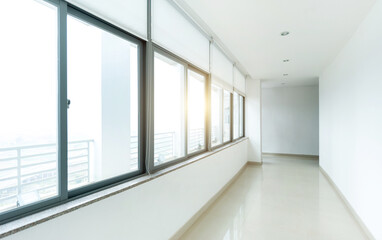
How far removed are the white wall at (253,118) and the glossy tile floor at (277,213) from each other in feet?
5.40

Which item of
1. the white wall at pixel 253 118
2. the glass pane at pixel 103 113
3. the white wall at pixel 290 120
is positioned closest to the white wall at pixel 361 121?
the white wall at pixel 253 118

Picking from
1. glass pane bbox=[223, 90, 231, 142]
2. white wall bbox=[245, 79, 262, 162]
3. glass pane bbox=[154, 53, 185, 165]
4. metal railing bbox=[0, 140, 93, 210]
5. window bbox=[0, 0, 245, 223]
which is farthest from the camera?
white wall bbox=[245, 79, 262, 162]

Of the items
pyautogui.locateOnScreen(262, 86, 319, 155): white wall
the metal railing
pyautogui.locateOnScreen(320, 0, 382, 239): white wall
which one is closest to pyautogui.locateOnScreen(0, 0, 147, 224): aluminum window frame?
the metal railing

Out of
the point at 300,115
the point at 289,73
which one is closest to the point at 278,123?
the point at 300,115

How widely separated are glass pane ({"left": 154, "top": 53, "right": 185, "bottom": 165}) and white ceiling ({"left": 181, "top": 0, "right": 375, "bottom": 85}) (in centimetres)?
88

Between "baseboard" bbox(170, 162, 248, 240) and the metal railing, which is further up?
the metal railing

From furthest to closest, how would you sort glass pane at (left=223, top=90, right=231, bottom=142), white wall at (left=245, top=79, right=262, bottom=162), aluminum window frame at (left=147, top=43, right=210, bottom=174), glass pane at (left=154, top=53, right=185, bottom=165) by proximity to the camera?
white wall at (left=245, top=79, right=262, bottom=162) → glass pane at (left=223, top=90, right=231, bottom=142) → glass pane at (left=154, top=53, right=185, bottom=165) → aluminum window frame at (left=147, top=43, right=210, bottom=174)

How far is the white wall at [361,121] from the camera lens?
2.32 metres

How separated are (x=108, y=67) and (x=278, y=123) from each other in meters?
7.23

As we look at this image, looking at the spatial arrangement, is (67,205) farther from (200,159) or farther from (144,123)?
(200,159)

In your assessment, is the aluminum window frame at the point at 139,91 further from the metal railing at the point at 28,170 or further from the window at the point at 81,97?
the metal railing at the point at 28,170

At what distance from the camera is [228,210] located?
3348mm

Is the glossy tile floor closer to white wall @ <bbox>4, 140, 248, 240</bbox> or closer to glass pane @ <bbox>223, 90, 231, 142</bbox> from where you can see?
white wall @ <bbox>4, 140, 248, 240</bbox>

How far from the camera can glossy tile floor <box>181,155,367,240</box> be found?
2.65 meters
